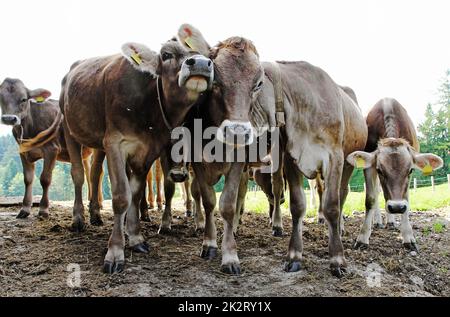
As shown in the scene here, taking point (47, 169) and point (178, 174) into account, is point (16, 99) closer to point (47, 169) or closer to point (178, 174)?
point (47, 169)

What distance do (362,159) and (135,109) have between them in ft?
11.5

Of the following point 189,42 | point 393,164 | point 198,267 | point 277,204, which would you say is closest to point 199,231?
point 277,204

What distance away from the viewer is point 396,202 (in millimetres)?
5898

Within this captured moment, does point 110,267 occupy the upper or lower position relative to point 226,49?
lower

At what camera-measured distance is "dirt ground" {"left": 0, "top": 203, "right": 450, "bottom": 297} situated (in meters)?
4.34

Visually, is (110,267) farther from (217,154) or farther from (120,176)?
(217,154)

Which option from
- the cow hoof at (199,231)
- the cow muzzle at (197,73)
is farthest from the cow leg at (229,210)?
the cow hoof at (199,231)

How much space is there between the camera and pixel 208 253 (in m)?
5.36

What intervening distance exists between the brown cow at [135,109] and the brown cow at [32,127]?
307 cm

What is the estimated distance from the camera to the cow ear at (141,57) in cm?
503

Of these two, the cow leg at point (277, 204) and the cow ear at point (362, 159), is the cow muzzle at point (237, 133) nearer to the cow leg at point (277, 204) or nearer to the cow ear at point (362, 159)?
the cow ear at point (362, 159)

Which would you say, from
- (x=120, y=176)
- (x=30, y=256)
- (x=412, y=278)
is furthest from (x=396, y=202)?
(x=30, y=256)
